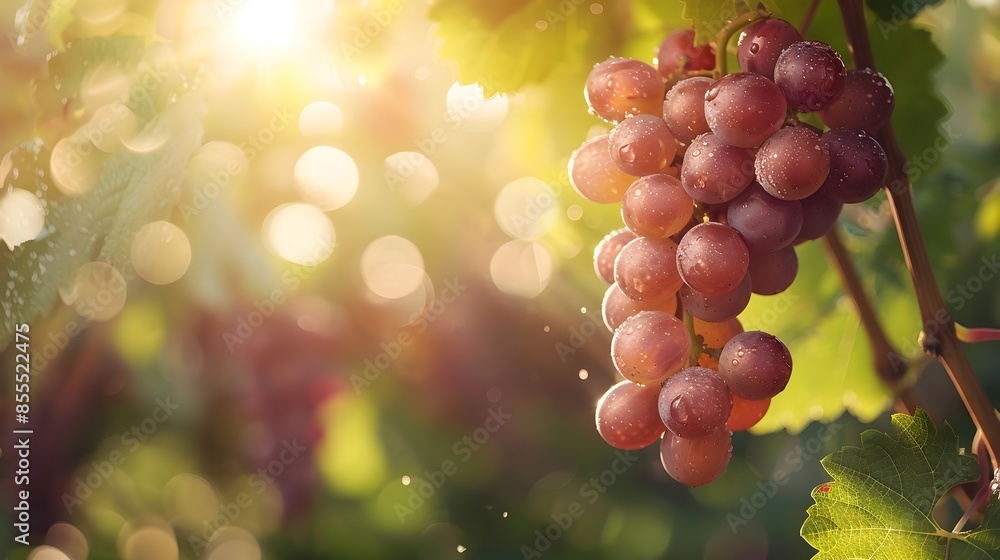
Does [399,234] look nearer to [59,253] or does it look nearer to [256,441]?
[256,441]

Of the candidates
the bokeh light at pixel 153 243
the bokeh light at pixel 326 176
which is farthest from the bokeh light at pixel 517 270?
the bokeh light at pixel 153 243

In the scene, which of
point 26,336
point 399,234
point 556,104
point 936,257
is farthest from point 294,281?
point 936,257

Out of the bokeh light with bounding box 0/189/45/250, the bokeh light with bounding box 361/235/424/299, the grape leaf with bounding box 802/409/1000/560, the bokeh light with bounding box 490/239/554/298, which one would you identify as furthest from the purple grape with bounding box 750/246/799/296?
the bokeh light with bounding box 361/235/424/299

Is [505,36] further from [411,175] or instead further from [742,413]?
[411,175]

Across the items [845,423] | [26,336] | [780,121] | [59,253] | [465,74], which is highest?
[780,121]

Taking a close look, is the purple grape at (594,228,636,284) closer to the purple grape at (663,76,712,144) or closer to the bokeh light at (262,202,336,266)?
the purple grape at (663,76,712,144)

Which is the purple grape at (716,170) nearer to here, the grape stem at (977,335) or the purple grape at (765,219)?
the purple grape at (765,219)

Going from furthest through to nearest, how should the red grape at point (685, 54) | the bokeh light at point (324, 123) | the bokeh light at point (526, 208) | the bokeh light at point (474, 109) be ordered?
the bokeh light at point (324, 123), the bokeh light at point (526, 208), the bokeh light at point (474, 109), the red grape at point (685, 54)
